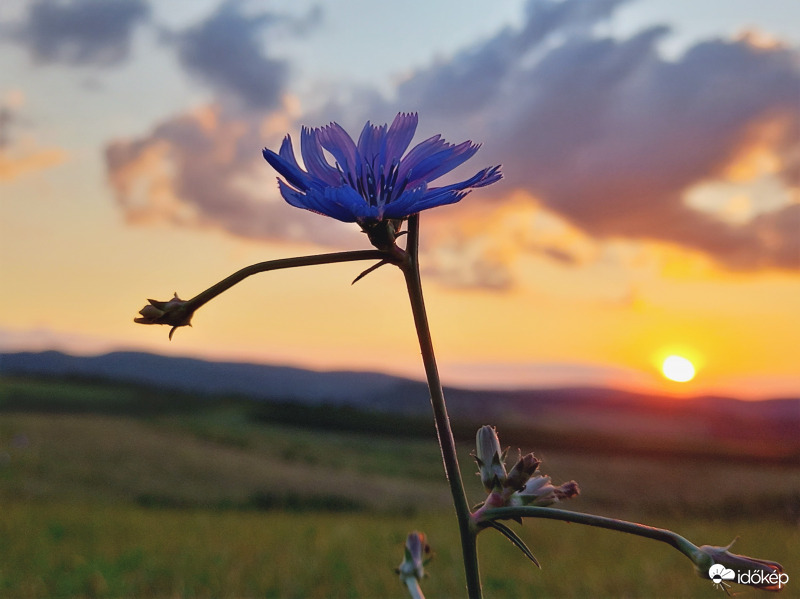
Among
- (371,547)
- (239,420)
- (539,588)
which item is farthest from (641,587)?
(239,420)

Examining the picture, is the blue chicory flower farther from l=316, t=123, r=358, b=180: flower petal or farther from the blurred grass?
the blurred grass

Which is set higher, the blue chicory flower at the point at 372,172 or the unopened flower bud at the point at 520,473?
the blue chicory flower at the point at 372,172

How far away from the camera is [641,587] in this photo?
6105 mm

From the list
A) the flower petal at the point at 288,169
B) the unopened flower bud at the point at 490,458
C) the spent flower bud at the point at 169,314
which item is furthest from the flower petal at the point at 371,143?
the unopened flower bud at the point at 490,458

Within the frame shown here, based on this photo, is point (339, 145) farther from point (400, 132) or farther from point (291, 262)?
point (291, 262)

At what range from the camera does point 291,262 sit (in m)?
0.94

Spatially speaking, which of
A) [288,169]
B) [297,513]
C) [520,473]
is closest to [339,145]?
[288,169]

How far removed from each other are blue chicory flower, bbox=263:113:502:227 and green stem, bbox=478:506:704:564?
1.45 ft

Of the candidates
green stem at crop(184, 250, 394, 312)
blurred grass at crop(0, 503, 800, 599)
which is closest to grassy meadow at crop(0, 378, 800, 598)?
blurred grass at crop(0, 503, 800, 599)

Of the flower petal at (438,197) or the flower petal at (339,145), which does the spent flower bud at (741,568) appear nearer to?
the flower petal at (438,197)

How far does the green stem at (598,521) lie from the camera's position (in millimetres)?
988

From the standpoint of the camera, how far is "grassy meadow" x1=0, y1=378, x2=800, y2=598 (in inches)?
251

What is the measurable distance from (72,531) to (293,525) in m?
2.53

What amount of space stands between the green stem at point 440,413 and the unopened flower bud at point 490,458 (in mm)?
251
